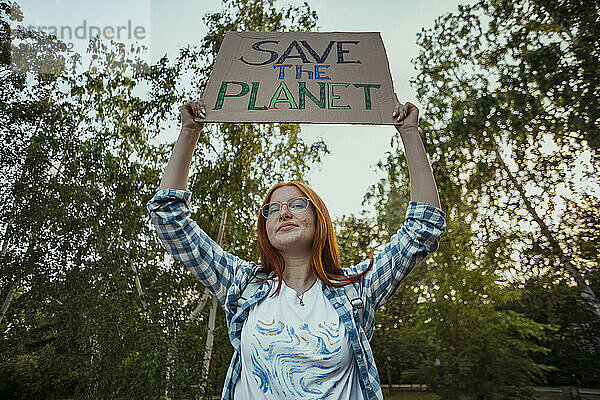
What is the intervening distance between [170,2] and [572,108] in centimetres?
509

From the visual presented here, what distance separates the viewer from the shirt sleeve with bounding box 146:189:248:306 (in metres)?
1.27

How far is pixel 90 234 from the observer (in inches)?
227

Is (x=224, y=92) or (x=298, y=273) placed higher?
(x=224, y=92)

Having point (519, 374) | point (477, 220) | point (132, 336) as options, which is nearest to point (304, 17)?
point (477, 220)

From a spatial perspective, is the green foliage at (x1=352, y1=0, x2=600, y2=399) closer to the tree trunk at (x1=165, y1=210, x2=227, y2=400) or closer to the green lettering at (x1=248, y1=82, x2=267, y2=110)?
the tree trunk at (x1=165, y1=210, x2=227, y2=400)

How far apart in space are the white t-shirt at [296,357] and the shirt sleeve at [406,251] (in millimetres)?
165

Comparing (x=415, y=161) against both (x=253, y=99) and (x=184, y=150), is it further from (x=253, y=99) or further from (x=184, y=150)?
→ (x=184, y=150)

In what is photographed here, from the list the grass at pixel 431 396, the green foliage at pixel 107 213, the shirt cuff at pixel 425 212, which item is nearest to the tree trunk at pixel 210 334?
the green foliage at pixel 107 213

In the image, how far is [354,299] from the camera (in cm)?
125

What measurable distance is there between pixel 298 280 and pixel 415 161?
56 centimetres

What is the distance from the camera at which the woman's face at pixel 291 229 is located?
1.34m

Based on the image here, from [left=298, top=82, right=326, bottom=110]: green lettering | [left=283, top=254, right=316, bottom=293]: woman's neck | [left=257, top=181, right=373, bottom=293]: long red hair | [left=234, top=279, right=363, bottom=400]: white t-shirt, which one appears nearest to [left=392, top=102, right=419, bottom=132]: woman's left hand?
[left=298, top=82, right=326, bottom=110]: green lettering

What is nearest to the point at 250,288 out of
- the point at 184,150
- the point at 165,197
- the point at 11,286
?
the point at 165,197

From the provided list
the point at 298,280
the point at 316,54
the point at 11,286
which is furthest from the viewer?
the point at 11,286
